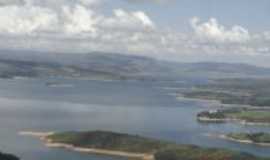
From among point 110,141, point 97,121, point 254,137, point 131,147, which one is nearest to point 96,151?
point 110,141

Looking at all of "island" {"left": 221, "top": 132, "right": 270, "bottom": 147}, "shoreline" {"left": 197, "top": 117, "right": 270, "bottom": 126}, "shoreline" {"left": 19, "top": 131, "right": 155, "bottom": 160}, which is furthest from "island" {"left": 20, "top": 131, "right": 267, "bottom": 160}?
"shoreline" {"left": 197, "top": 117, "right": 270, "bottom": 126}

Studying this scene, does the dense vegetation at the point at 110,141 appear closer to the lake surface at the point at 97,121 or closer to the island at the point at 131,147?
the island at the point at 131,147

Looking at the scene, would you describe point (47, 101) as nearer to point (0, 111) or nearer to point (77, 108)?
point (77, 108)

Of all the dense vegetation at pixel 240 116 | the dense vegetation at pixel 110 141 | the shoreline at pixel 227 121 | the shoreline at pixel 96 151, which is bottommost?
the shoreline at pixel 227 121

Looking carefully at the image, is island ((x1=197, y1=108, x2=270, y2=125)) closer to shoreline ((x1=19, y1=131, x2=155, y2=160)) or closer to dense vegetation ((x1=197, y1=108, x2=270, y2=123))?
dense vegetation ((x1=197, y1=108, x2=270, y2=123))

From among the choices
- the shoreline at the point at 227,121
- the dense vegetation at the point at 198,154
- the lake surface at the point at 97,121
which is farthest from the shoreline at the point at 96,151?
the shoreline at the point at 227,121

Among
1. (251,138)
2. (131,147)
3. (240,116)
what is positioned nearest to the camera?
(131,147)

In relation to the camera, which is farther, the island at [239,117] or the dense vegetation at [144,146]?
the island at [239,117]

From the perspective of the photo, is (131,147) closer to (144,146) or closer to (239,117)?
(144,146)
